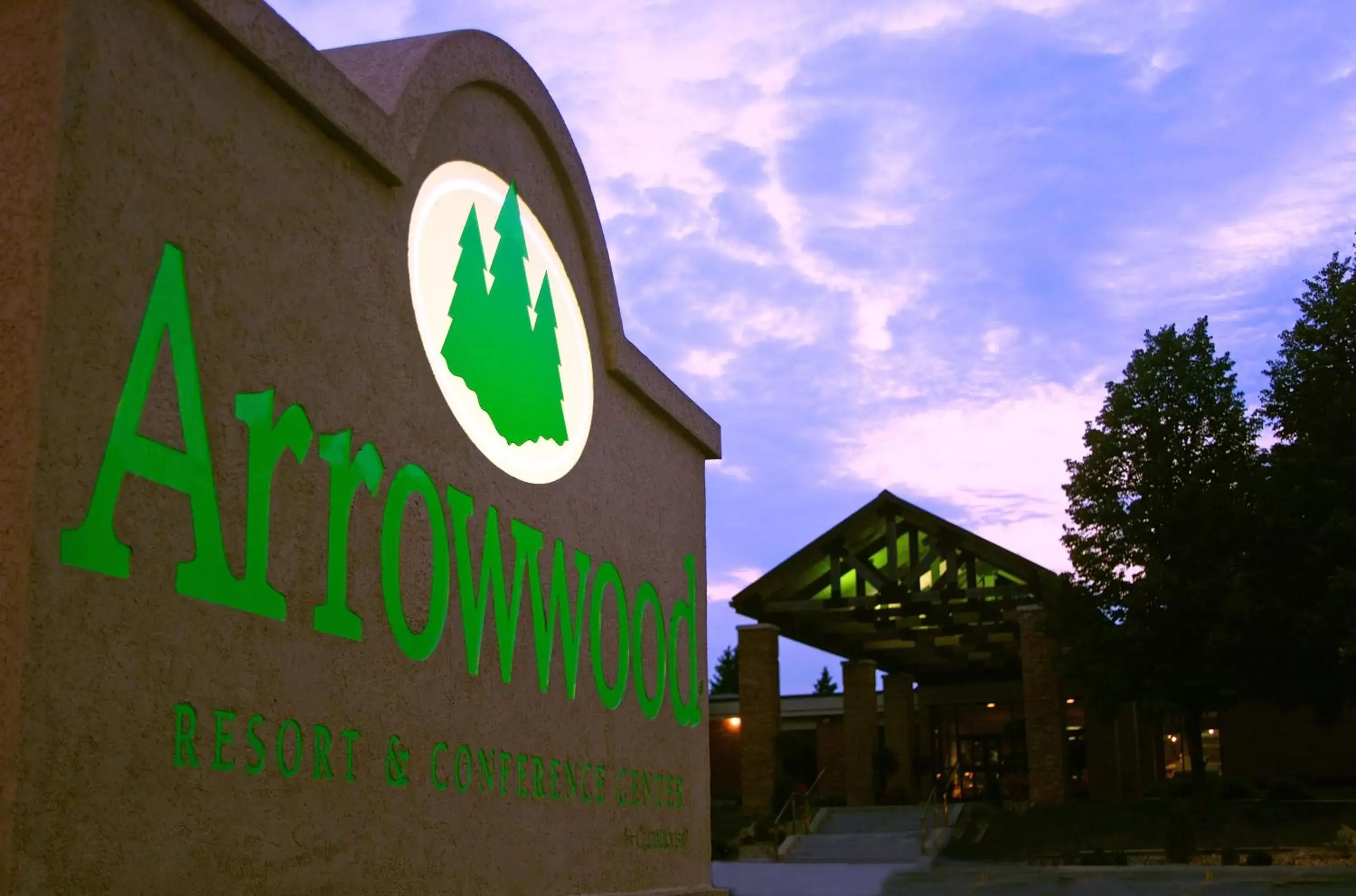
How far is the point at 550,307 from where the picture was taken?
11164 mm

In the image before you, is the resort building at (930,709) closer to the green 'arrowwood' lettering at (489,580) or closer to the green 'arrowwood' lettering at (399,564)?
the green 'arrowwood' lettering at (489,580)

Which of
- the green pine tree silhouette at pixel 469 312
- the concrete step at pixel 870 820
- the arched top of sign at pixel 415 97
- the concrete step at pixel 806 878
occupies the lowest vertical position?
the concrete step at pixel 806 878

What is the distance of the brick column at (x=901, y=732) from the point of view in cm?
3688

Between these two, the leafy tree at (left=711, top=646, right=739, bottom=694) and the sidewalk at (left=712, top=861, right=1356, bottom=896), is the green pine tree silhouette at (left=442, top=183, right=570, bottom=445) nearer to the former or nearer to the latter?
the sidewalk at (left=712, top=861, right=1356, bottom=896)

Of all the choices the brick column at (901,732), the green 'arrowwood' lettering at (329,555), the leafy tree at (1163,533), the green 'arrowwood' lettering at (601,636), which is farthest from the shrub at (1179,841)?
the green 'arrowwood' lettering at (329,555)

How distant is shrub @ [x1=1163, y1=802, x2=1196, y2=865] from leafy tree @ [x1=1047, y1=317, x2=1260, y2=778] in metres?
3.98

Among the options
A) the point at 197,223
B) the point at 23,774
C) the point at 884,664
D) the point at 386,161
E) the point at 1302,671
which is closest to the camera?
the point at 23,774

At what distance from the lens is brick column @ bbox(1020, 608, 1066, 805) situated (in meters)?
31.8

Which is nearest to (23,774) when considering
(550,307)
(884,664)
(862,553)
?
(550,307)

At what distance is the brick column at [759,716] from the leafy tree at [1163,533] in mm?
7555

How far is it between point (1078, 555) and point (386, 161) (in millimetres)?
24603

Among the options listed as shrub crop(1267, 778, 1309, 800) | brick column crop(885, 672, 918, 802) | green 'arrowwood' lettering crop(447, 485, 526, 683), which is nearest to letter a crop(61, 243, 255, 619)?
green 'arrowwood' lettering crop(447, 485, 526, 683)

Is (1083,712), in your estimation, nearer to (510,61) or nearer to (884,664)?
(884,664)

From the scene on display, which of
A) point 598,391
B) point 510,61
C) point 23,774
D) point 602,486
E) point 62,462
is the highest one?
point 510,61
